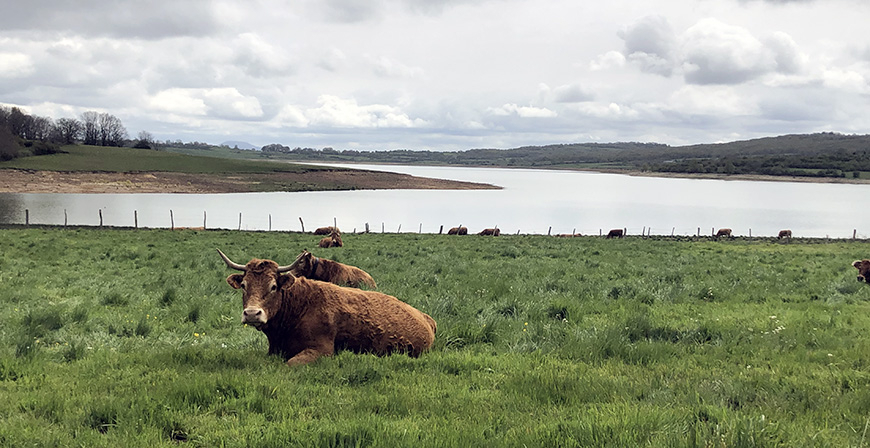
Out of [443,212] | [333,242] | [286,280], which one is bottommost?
[443,212]

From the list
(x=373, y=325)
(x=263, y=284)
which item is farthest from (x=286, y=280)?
(x=373, y=325)

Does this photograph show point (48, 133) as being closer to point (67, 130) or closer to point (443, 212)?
point (67, 130)

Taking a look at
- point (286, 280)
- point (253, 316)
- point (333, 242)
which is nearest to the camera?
point (253, 316)

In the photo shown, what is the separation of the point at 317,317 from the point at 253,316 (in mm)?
1001

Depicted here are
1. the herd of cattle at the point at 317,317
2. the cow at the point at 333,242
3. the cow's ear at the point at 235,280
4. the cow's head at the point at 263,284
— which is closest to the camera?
the cow's head at the point at 263,284

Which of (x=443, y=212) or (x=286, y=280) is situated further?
(x=443, y=212)

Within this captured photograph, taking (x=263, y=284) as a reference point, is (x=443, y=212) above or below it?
below

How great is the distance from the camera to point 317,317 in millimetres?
7430

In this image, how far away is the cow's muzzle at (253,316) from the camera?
6629mm

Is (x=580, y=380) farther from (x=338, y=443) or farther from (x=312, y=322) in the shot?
(x=312, y=322)

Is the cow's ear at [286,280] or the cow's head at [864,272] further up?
the cow's ear at [286,280]

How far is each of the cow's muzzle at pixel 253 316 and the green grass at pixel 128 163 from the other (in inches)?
4177

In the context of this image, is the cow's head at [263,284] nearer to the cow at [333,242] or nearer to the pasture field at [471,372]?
the pasture field at [471,372]

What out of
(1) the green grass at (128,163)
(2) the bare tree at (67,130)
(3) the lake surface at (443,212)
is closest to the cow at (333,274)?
(3) the lake surface at (443,212)
